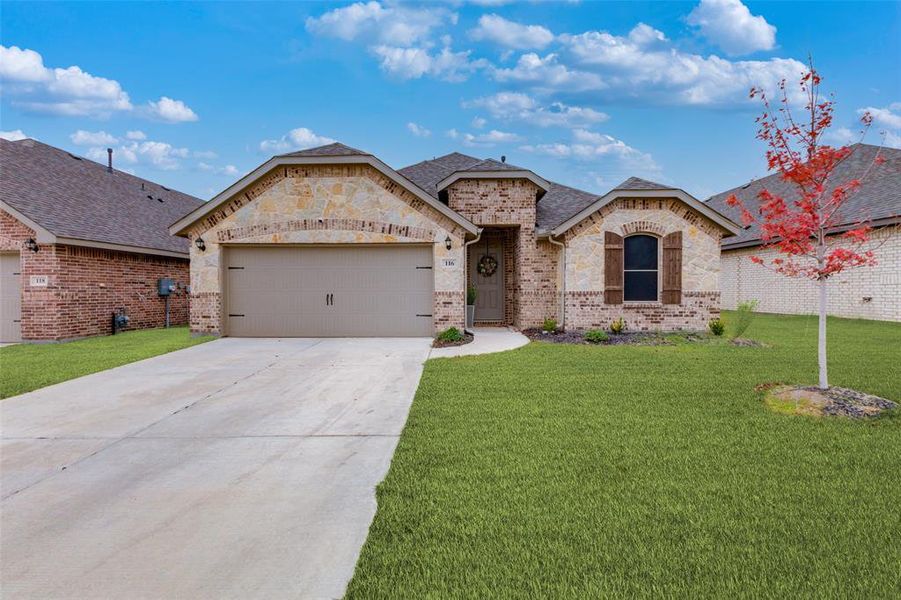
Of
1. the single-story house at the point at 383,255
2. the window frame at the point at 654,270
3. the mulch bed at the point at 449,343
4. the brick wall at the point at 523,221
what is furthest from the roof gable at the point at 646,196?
the mulch bed at the point at 449,343

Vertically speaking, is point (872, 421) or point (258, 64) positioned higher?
point (258, 64)

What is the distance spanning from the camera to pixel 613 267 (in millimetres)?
13266

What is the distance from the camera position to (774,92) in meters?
6.28

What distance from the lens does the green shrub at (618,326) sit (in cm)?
1308

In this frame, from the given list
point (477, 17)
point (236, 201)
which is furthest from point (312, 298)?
point (477, 17)

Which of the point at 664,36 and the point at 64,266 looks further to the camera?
the point at 664,36

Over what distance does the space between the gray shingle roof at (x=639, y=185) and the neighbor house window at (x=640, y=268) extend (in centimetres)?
132

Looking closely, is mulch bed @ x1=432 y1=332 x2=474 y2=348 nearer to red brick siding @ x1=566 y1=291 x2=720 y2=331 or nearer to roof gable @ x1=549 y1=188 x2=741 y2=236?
red brick siding @ x1=566 y1=291 x2=720 y2=331

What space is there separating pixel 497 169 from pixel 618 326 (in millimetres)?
5680

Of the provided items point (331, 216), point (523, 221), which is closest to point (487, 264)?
point (523, 221)

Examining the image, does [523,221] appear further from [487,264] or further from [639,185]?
[639,185]

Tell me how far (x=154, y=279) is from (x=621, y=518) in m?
16.6

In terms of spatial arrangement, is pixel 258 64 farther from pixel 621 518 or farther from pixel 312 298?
pixel 621 518

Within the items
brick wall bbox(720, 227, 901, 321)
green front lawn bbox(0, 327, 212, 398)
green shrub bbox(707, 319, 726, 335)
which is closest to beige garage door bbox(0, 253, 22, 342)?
green front lawn bbox(0, 327, 212, 398)
